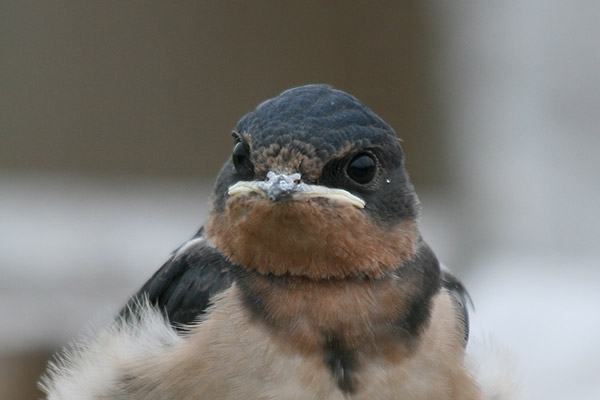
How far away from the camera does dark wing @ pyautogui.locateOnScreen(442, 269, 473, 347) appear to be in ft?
7.43

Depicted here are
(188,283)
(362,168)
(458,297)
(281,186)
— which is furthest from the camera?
(458,297)

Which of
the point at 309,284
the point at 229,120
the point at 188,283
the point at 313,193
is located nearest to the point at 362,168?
the point at 313,193

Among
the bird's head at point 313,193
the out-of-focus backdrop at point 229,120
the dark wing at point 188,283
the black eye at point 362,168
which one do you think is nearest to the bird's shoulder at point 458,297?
the bird's head at point 313,193

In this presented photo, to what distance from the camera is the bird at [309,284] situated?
1897 mm

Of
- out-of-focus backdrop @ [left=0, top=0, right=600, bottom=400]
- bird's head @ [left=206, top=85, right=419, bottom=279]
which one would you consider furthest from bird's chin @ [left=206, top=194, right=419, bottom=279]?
out-of-focus backdrop @ [left=0, top=0, right=600, bottom=400]

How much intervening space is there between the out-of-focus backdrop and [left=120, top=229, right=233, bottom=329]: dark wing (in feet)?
9.23

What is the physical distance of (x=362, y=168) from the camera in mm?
1971

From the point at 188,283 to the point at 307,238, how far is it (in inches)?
15.5

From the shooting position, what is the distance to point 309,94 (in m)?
1.98

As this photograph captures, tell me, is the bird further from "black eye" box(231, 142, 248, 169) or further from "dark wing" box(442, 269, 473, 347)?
"dark wing" box(442, 269, 473, 347)

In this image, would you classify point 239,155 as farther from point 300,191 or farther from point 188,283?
point 188,283

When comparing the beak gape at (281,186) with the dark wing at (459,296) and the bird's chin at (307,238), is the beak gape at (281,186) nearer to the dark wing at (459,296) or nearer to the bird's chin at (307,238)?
the bird's chin at (307,238)

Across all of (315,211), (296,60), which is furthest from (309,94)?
(296,60)

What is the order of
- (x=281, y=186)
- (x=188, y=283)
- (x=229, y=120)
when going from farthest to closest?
1. (x=229, y=120)
2. (x=188, y=283)
3. (x=281, y=186)
